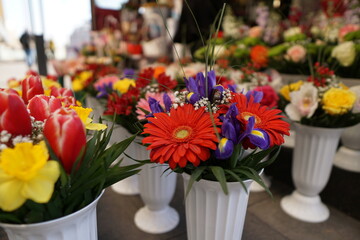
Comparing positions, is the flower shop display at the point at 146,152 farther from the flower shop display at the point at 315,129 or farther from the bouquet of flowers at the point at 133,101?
the flower shop display at the point at 315,129

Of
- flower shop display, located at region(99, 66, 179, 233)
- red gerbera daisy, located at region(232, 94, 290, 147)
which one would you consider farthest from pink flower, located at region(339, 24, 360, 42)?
red gerbera daisy, located at region(232, 94, 290, 147)

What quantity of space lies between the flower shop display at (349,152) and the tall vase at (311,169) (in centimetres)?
12

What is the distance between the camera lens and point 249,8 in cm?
269

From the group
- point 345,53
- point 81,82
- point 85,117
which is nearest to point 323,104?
point 345,53

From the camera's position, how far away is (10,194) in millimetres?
334

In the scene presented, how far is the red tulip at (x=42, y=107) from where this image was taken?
0.46 metres

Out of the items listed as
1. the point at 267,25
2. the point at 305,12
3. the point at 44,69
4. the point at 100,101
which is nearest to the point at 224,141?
the point at 100,101

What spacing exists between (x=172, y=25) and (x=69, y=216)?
2294mm

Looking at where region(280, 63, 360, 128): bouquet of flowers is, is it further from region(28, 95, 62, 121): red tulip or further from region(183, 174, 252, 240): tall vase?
region(28, 95, 62, 121): red tulip

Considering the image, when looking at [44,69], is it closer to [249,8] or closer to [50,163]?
[50,163]

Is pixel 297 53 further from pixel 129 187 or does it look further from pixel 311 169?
pixel 129 187

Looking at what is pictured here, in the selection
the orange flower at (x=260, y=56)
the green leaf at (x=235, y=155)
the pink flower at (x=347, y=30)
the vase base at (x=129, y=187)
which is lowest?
the vase base at (x=129, y=187)

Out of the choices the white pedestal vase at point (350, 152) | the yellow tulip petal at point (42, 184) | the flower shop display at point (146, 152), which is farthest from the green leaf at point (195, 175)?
→ the white pedestal vase at point (350, 152)

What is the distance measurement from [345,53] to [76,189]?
111 centimetres
